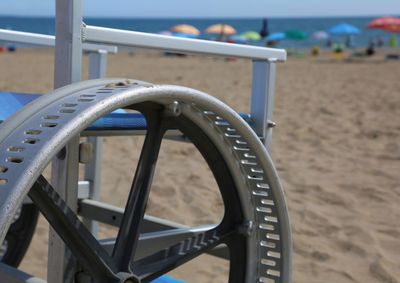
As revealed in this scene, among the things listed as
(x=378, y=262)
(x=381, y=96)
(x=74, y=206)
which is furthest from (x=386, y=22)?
(x=74, y=206)

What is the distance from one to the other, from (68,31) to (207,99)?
0.95ft

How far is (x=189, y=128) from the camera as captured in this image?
1396 mm

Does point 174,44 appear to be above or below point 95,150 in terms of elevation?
above

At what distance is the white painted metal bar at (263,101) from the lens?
1.67 m

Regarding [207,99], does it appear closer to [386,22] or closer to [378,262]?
[378,262]

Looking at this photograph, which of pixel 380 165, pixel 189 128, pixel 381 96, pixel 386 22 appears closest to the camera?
pixel 189 128

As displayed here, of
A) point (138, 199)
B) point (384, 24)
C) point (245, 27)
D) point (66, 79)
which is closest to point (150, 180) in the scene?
point (138, 199)

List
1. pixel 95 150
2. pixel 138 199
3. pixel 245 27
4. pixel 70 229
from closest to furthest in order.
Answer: pixel 70 229
pixel 138 199
pixel 95 150
pixel 245 27

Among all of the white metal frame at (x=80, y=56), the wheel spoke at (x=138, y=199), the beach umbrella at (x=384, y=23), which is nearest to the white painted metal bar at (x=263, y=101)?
the white metal frame at (x=80, y=56)

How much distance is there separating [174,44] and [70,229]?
47 centimetres

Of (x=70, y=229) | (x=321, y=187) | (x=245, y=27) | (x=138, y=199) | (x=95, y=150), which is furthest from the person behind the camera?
(x=245, y=27)

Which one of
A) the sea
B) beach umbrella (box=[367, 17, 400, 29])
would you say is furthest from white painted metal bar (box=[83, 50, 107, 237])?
beach umbrella (box=[367, 17, 400, 29])

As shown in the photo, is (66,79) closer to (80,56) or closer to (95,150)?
(80,56)

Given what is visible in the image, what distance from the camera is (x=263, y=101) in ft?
5.50
